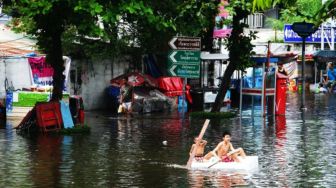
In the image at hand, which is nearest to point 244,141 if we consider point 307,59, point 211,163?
point 211,163

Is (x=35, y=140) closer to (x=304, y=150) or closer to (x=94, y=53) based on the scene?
(x=304, y=150)

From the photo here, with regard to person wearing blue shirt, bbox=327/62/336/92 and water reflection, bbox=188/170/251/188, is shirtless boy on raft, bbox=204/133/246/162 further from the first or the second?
person wearing blue shirt, bbox=327/62/336/92

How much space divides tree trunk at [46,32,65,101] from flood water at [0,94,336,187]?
1.42m

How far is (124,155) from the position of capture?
51.6 feet

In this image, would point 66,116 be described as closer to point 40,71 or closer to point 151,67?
point 40,71

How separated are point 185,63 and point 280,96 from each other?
13.1ft

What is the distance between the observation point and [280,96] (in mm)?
25844

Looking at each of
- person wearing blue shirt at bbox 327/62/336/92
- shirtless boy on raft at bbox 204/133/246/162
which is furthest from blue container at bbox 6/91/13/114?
person wearing blue shirt at bbox 327/62/336/92

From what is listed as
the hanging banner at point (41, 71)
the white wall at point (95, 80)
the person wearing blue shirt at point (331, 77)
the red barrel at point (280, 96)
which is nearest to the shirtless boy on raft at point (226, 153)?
the red barrel at point (280, 96)

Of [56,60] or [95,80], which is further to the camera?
[95,80]

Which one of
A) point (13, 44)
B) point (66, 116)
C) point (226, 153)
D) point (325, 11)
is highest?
point (13, 44)

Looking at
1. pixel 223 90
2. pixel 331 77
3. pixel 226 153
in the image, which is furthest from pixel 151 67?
pixel 226 153

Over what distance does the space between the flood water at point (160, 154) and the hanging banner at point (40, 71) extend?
10.4ft

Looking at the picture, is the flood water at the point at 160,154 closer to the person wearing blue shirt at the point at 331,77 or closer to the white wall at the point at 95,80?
the white wall at the point at 95,80
